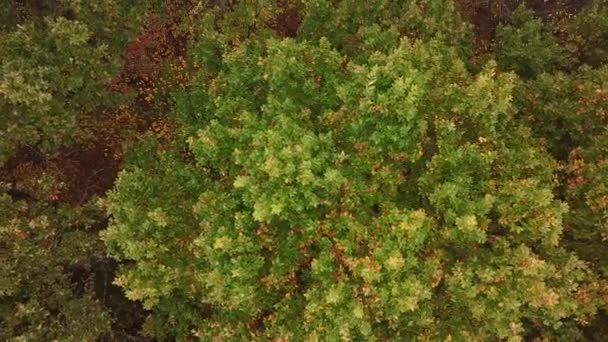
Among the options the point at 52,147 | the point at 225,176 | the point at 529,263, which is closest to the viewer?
the point at 529,263

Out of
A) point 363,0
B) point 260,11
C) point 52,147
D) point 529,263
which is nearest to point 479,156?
point 529,263

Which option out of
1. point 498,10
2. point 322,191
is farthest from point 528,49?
point 322,191

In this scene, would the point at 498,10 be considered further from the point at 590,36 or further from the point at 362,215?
the point at 362,215

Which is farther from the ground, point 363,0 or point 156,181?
point 363,0

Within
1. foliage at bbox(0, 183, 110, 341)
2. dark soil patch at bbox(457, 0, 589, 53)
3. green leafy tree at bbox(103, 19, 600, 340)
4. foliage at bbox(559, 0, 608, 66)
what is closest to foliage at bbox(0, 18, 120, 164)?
foliage at bbox(0, 183, 110, 341)

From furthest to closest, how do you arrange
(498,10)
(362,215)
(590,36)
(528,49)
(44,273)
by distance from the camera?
(498,10)
(590,36)
(528,49)
(44,273)
(362,215)

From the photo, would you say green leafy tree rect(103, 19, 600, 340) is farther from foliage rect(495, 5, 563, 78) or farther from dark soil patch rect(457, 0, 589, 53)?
dark soil patch rect(457, 0, 589, 53)

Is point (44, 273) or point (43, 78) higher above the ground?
point (43, 78)

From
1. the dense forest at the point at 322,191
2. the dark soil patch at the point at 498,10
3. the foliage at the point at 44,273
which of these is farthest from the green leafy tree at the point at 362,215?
the dark soil patch at the point at 498,10

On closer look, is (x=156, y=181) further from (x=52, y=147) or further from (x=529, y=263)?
(x=529, y=263)
